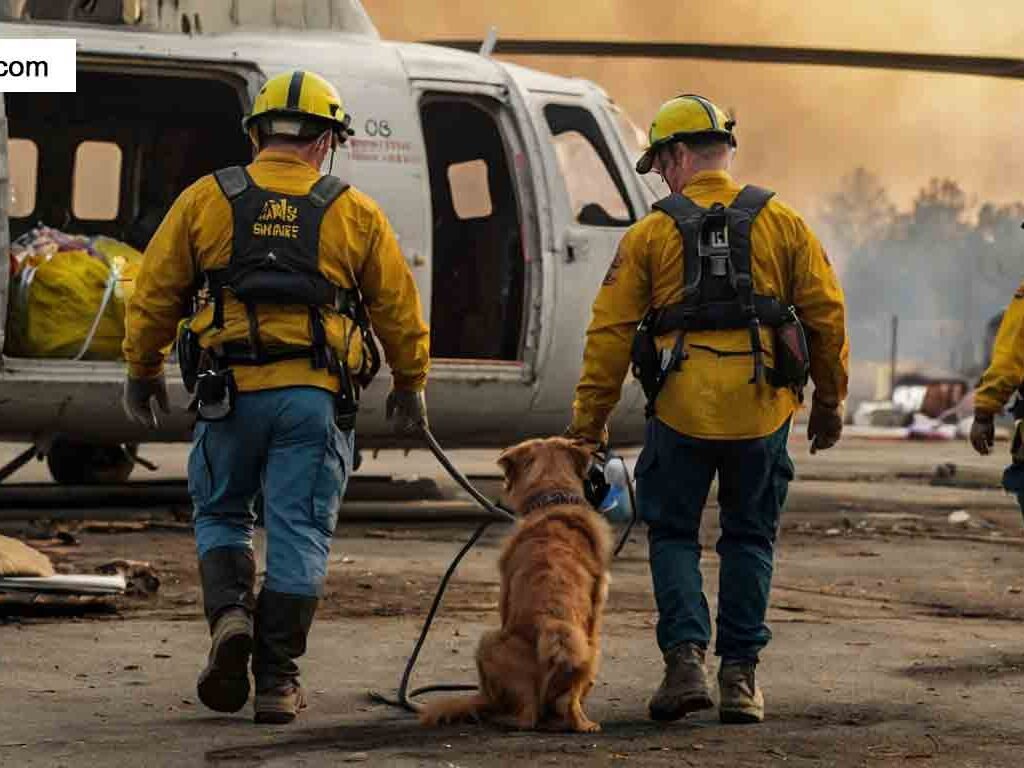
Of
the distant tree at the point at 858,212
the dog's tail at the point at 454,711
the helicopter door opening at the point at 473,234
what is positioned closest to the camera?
the dog's tail at the point at 454,711

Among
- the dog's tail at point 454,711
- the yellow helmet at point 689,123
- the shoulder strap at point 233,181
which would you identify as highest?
the yellow helmet at point 689,123

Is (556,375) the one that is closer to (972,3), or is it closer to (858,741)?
(858,741)

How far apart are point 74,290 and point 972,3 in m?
67.0

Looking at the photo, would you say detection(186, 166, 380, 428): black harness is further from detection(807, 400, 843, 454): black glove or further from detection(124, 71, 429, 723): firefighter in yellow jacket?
detection(807, 400, 843, 454): black glove

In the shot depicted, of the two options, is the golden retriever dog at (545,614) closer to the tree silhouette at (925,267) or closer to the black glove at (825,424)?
the black glove at (825,424)

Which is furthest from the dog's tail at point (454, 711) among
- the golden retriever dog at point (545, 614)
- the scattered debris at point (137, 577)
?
the scattered debris at point (137, 577)

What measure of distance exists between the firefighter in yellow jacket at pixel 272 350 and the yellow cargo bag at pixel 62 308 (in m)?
5.19

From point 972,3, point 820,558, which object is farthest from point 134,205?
point 972,3

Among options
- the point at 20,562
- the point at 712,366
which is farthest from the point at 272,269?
the point at 20,562

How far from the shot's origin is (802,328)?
6660 mm

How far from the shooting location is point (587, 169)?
13445mm

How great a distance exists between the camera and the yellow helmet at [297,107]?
665cm

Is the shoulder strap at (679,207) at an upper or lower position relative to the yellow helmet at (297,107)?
lower

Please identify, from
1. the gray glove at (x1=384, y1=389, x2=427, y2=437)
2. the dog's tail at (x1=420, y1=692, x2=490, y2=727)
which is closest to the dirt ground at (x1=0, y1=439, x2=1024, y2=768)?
the dog's tail at (x1=420, y1=692, x2=490, y2=727)
